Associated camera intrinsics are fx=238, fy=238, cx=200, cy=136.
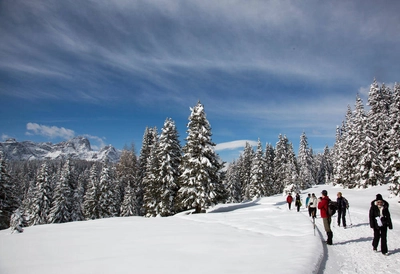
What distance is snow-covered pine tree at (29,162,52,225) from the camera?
137 ft

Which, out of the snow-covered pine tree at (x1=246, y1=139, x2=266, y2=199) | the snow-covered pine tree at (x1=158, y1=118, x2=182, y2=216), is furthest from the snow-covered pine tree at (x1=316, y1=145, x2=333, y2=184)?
the snow-covered pine tree at (x1=158, y1=118, x2=182, y2=216)

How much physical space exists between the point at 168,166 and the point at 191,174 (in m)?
5.13

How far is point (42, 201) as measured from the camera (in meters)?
42.3

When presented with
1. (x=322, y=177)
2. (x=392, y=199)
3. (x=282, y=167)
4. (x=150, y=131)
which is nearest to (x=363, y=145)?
(x=392, y=199)

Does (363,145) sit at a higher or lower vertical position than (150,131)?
lower

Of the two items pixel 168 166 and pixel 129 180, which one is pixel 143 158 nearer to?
pixel 129 180

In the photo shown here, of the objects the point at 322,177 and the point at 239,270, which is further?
the point at 322,177

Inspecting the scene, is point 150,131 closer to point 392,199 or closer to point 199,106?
point 199,106

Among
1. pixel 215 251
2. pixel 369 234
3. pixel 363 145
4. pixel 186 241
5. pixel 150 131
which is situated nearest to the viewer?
pixel 215 251

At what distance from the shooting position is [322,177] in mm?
93938

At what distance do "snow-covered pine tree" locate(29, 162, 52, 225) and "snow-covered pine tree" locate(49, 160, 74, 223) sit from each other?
178cm

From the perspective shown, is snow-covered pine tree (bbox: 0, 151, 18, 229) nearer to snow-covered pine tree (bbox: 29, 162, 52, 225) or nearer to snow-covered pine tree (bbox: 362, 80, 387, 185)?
snow-covered pine tree (bbox: 29, 162, 52, 225)

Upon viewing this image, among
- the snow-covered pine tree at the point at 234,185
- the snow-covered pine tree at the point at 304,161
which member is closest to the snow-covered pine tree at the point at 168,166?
the snow-covered pine tree at the point at 234,185

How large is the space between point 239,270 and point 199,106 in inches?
950
